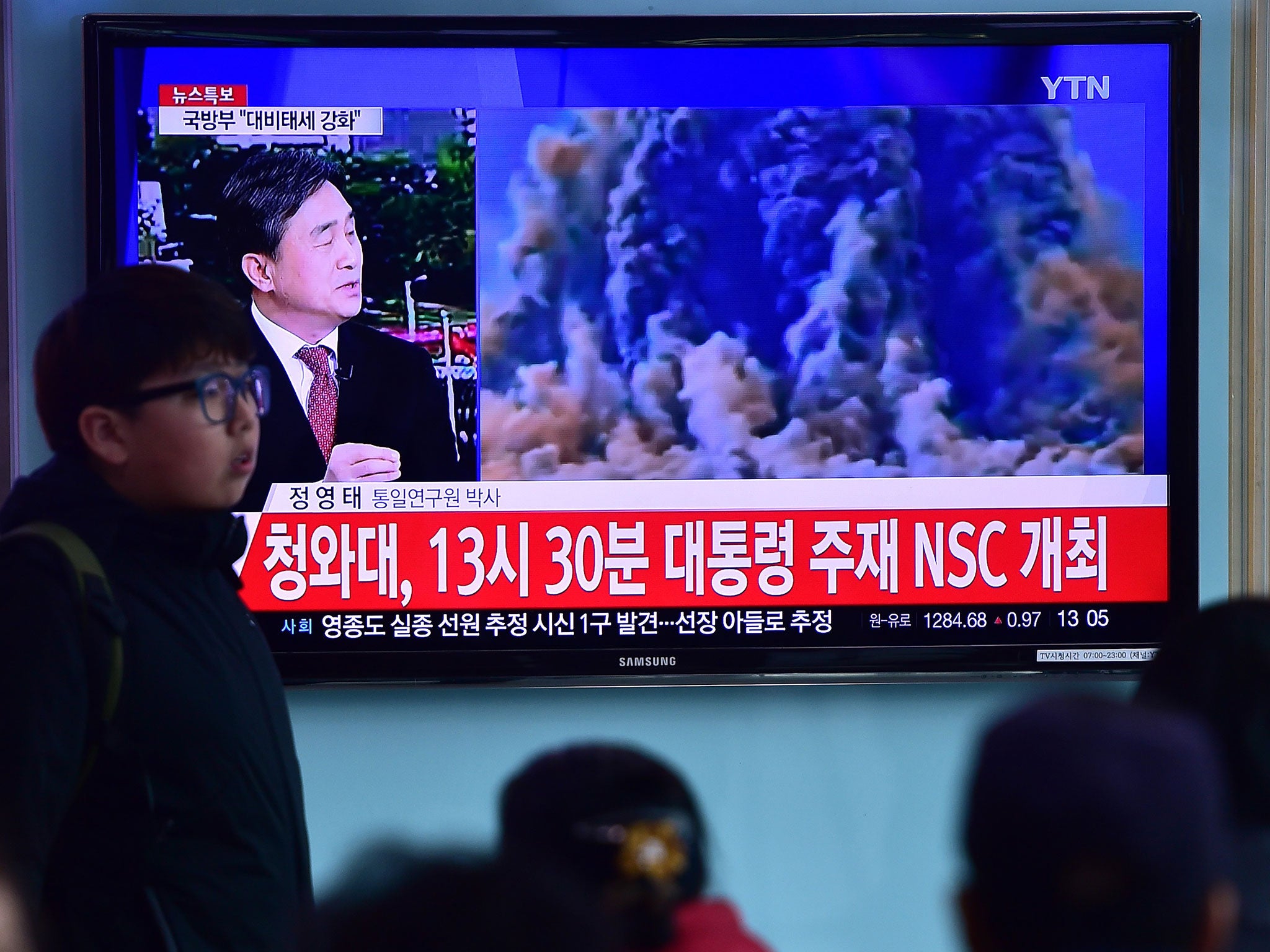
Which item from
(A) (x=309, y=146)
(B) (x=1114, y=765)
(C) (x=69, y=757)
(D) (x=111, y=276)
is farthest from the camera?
(A) (x=309, y=146)

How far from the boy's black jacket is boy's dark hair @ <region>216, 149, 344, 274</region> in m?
0.97

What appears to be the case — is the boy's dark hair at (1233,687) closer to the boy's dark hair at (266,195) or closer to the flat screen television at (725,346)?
the flat screen television at (725,346)

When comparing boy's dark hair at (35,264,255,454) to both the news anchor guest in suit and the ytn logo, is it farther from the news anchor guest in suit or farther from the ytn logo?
the ytn logo

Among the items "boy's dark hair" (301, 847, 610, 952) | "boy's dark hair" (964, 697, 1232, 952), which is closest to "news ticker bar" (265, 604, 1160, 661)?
"boy's dark hair" (964, 697, 1232, 952)

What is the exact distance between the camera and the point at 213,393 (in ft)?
5.01

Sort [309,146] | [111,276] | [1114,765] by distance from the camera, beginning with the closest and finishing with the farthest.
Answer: [1114,765] → [111,276] → [309,146]

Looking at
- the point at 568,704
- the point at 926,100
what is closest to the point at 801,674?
the point at 568,704

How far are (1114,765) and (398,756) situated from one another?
1.81 m

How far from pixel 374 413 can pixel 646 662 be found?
2.16 feet

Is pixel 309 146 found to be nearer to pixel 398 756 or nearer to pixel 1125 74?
pixel 398 756

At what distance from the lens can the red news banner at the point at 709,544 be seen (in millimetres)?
2387

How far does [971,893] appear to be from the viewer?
2.88ft

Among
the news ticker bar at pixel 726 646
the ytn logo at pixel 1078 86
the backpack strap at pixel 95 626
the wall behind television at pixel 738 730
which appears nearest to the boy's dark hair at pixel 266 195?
the wall behind television at pixel 738 730

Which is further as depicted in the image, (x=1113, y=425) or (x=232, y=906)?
(x=1113, y=425)
